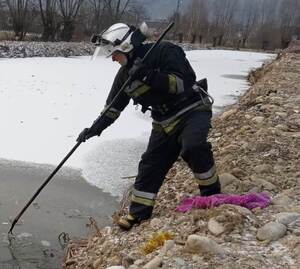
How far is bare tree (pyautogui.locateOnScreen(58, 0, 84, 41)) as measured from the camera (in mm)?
26683

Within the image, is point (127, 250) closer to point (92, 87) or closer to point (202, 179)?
point (202, 179)

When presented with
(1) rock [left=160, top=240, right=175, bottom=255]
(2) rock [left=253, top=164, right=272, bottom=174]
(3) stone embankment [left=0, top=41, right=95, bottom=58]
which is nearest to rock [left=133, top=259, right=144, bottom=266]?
(1) rock [left=160, top=240, right=175, bottom=255]

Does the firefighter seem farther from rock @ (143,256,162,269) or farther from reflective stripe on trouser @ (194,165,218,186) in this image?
rock @ (143,256,162,269)

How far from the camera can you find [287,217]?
10.2ft

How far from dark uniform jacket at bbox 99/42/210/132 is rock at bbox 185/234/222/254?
0.92m

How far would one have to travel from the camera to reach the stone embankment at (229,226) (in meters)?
2.77

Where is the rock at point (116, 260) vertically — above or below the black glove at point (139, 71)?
below

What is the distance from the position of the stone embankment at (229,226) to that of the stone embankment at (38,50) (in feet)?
37.1

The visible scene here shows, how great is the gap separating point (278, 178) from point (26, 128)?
3875mm

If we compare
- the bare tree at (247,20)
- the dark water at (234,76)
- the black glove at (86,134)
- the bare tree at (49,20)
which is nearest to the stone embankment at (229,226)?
the black glove at (86,134)

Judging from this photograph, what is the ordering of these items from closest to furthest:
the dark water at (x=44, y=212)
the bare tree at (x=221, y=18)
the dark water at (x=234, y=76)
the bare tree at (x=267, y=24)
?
the dark water at (x=44, y=212) < the dark water at (x=234, y=76) < the bare tree at (x=267, y=24) < the bare tree at (x=221, y=18)

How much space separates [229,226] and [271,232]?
0.78 ft

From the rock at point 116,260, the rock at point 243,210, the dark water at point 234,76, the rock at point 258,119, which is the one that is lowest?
the dark water at point 234,76

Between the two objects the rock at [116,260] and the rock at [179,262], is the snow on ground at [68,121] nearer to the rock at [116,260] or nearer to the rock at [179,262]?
the rock at [116,260]
